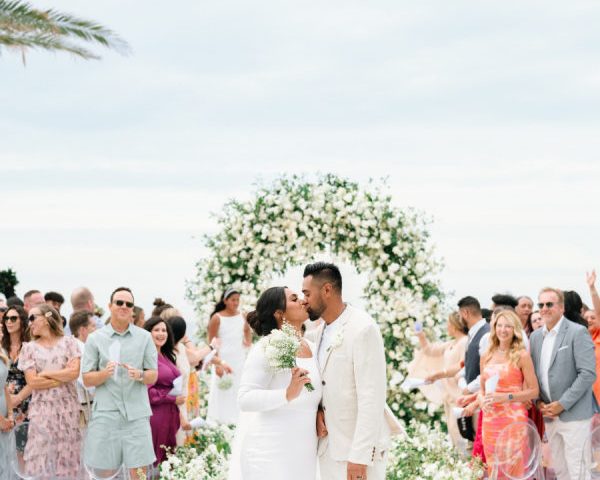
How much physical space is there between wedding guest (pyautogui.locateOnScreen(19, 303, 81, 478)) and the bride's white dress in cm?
330

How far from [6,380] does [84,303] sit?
7.74ft

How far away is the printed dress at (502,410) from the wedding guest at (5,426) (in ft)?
13.6

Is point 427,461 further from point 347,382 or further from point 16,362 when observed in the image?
point 347,382

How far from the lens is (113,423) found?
26.6 ft

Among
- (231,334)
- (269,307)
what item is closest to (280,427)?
(269,307)

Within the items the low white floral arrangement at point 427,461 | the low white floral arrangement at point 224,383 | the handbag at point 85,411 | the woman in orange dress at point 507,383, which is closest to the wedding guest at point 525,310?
the low white floral arrangement at point 427,461

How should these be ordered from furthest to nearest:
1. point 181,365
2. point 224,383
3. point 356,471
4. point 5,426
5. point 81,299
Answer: point 224,383 < point 81,299 < point 181,365 < point 5,426 < point 356,471

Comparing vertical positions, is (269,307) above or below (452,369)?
above

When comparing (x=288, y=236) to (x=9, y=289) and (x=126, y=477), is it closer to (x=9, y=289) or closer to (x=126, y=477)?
(x=126, y=477)

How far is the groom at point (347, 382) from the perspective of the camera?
5.31 m

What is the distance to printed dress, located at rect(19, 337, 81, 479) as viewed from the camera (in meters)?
8.37

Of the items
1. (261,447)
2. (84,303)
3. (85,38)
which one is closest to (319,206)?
(84,303)

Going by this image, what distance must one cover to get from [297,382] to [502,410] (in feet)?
11.9

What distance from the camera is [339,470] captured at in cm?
552
